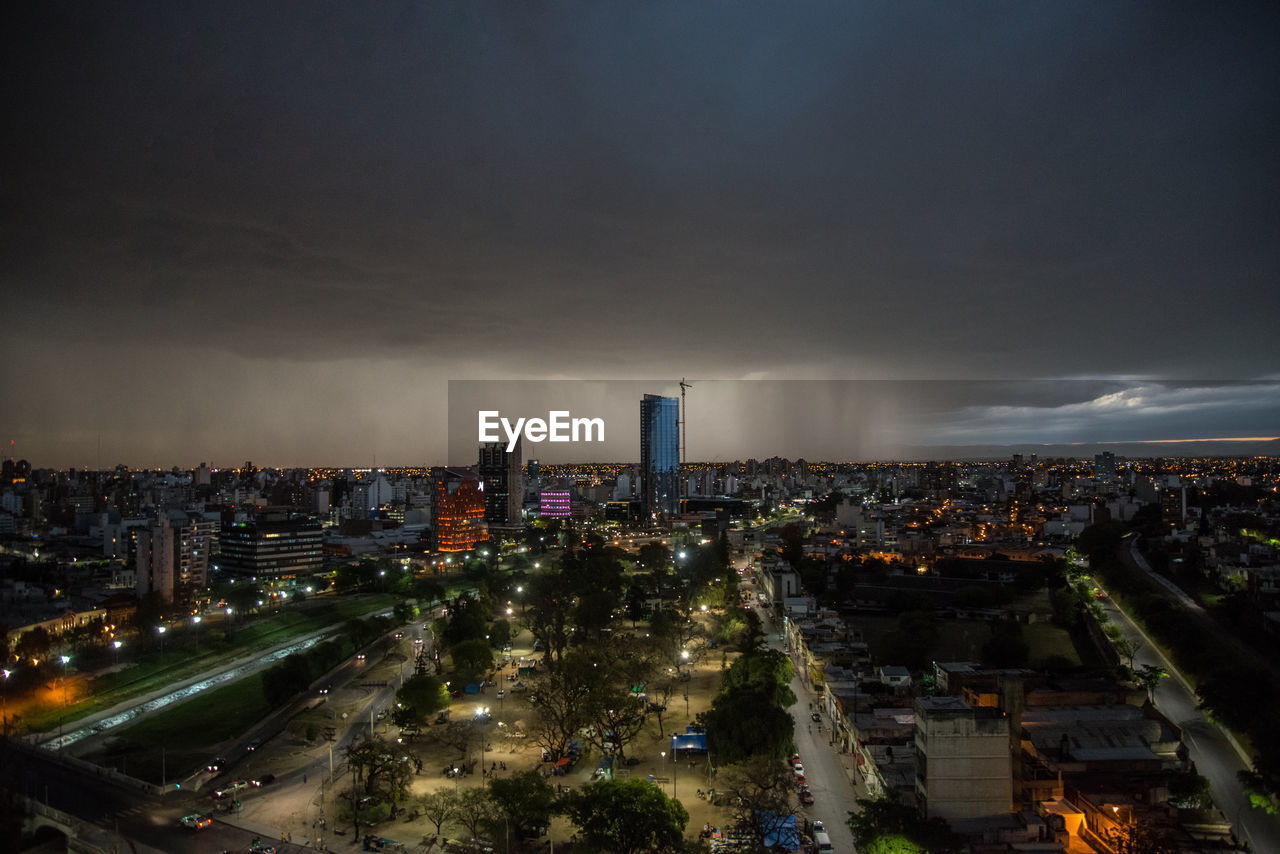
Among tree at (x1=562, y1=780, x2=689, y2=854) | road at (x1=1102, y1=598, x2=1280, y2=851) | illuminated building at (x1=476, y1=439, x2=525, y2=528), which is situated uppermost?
illuminated building at (x1=476, y1=439, x2=525, y2=528)

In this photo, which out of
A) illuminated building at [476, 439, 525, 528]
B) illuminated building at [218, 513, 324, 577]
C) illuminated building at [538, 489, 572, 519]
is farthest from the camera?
Answer: illuminated building at [538, 489, 572, 519]

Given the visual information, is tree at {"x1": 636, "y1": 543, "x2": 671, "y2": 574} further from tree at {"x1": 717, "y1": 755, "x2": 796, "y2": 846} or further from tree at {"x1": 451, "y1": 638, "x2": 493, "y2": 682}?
tree at {"x1": 717, "y1": 755, "x2": 796, "y2": 846}

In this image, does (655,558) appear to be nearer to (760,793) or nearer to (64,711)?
(64,711)

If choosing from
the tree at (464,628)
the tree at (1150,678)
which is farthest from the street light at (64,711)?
the tree at (1150,678)

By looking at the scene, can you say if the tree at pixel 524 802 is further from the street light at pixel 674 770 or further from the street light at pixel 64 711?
the street light at pixel 64 711

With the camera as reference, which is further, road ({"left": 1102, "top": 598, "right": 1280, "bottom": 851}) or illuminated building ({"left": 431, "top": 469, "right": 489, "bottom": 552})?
illuminated building ({"left": 431, "top": 469, "right": 489, "bottom": 552})

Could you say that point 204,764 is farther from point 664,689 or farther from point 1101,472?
point 1101,472

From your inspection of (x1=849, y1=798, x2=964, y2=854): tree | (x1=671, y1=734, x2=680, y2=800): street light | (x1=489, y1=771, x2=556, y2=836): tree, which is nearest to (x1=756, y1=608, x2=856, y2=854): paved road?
(x1=849, y1=798, x2=964, y2=854): tree
